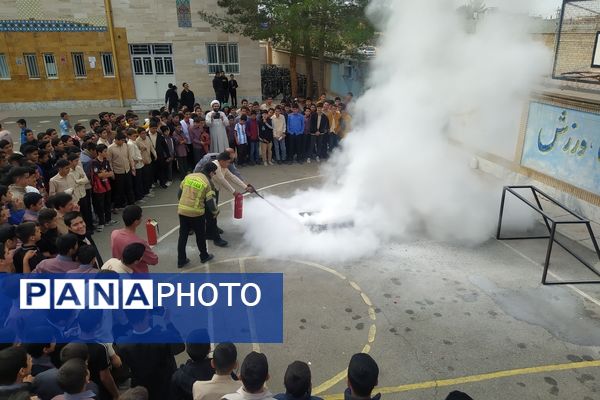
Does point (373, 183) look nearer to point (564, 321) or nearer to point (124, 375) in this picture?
point (564, 321)

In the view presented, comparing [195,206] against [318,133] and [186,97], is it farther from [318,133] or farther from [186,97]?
[186,97]

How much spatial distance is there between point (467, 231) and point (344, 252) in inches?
97.2

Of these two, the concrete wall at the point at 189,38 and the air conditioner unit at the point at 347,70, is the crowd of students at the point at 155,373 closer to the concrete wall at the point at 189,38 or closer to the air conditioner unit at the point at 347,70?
the air conditioner unit at the point at 347,70

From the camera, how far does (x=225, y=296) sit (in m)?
6.55

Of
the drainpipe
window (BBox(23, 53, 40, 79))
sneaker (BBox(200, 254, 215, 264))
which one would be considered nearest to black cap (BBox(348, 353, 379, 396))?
sneaker (BBox(200, 254, 215, 264))

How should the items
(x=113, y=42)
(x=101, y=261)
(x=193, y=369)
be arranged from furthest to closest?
(x=113, y=42) < (x=101, y=261) < (x=193, y=369)

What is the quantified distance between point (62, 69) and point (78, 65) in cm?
70

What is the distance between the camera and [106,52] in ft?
66.7

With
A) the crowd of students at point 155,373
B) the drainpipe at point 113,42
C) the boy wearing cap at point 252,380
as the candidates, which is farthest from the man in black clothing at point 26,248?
the drainpipe at point 113,42

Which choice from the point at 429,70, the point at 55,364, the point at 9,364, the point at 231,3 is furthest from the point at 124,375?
the point at 231,3

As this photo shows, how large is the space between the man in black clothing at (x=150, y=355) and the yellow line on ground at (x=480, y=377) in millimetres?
1723

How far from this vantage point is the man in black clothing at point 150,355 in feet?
11.4

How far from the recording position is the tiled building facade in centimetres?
1959

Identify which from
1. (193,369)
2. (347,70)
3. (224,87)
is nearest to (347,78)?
(347,70)
